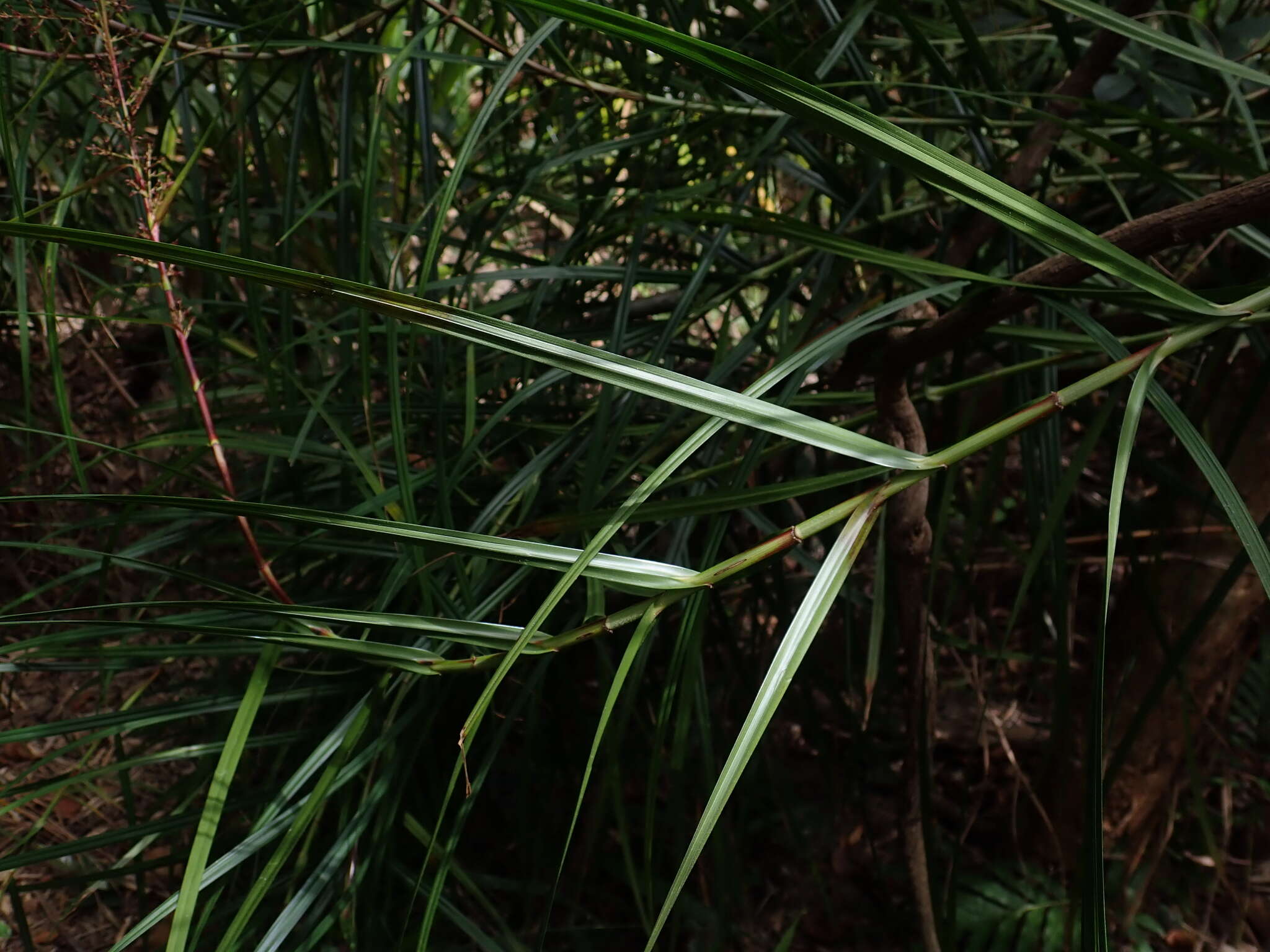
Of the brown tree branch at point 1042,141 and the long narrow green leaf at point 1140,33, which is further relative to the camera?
the brown tree branch at point 1042,141

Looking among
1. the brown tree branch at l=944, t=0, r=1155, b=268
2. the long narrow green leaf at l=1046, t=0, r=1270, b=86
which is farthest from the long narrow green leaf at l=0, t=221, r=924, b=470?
the brown tree branch at l=944, t=0, r=1155, b=268

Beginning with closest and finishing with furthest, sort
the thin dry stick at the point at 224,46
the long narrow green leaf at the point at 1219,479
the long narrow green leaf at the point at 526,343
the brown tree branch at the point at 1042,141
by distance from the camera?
the long narrow green leaf at the point at 526,343 → the long narrow green leaf at the point at 1219,479 → the thin dry stick at the point at 224,46 → the brown tree branch at the point at 1042,141

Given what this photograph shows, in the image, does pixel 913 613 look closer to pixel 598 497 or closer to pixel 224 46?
pixel 598 497

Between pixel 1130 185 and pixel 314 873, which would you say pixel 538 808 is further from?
pixel 1130 185

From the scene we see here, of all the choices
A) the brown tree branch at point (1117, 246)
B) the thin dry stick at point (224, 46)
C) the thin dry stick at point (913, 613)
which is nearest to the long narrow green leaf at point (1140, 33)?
the brown tree branch at point (1117, 246)

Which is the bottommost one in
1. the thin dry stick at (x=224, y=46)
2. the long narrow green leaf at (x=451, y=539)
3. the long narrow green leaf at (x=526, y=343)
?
the long narrow green leaf at (x=451, y=539)

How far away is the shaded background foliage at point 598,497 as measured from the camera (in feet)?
1.52

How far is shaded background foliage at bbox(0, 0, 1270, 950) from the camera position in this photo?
463 mm

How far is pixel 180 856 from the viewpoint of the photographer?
0.53 meters

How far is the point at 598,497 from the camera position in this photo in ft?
1.79

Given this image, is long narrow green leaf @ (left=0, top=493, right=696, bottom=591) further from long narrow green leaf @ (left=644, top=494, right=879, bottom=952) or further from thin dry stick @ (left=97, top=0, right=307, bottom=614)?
thin dry stick @ (left=97, top=0, right=307, bottom=614)

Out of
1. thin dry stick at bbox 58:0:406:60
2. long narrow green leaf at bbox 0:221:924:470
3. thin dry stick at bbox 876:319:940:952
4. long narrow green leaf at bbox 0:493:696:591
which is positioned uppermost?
thin dry stick at bbox 58:0:406:60

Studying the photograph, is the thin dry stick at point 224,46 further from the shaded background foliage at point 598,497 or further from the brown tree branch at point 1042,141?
the brown tree branch at point 1042,141

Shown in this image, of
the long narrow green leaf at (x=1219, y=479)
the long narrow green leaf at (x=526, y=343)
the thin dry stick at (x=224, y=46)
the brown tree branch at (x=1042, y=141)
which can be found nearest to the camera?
the long narrow green leaf at (x=526, y=343)
